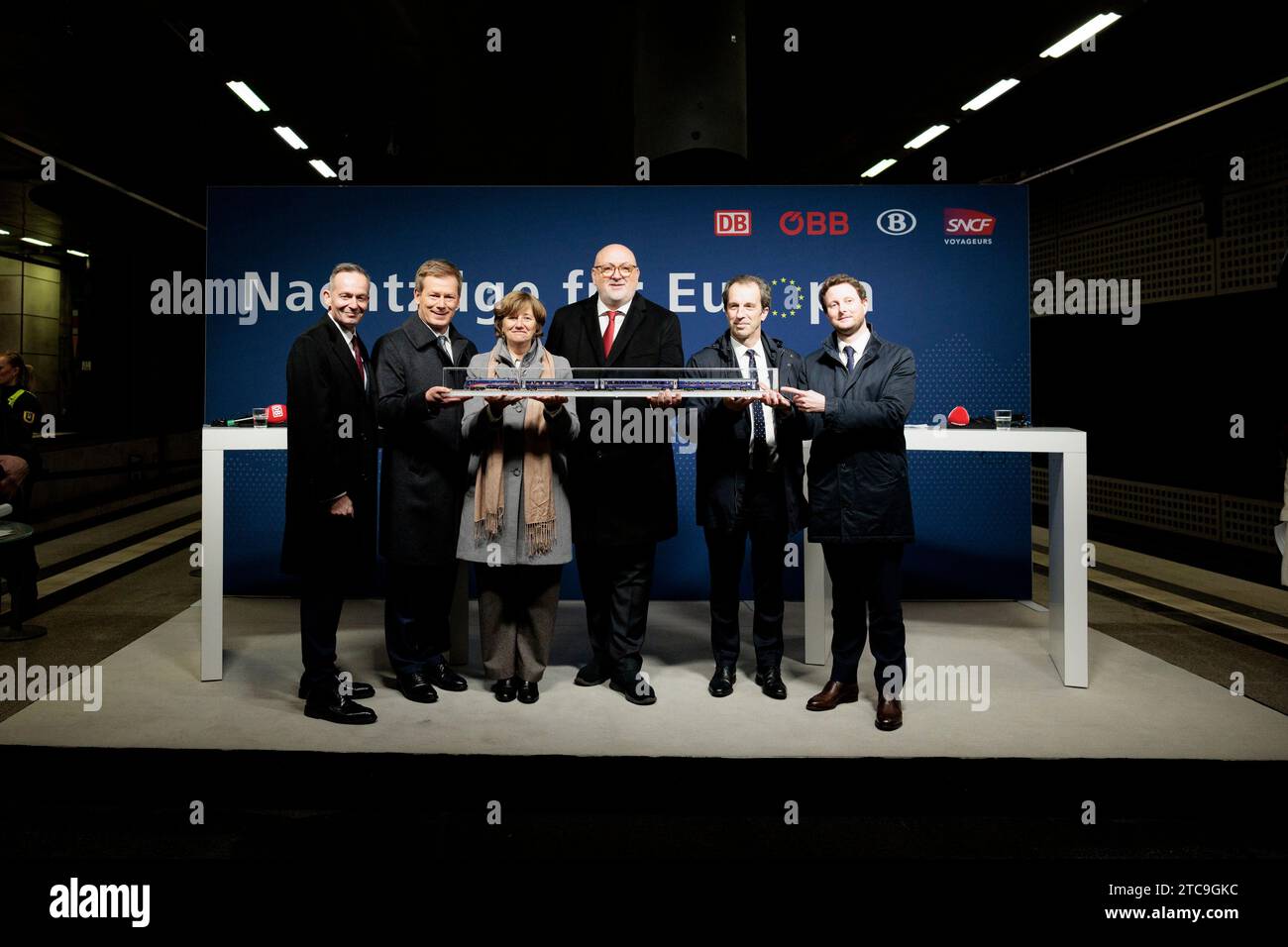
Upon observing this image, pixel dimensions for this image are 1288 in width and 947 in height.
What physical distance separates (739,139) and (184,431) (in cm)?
1094

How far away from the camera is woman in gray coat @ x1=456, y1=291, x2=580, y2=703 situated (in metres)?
3.36

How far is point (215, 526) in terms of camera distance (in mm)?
3861

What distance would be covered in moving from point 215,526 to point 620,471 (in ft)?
5.58

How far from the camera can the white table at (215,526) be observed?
3.85 metres

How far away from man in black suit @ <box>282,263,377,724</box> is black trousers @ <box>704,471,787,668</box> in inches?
50.7

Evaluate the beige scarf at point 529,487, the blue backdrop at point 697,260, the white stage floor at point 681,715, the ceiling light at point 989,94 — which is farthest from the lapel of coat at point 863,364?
the ceiling light at point 989,94

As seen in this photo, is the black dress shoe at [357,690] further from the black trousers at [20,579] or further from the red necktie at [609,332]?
the black trousers at [20,579]

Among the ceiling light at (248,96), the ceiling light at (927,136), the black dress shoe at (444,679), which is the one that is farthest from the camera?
the ceiling light at (927,136)

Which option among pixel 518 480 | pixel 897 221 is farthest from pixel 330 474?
pixel 897 221

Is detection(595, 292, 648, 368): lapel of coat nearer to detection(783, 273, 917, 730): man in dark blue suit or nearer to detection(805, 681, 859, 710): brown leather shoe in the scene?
detection(783, 273, 917, 730): man in dark blue suit

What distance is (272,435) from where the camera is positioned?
399 cm

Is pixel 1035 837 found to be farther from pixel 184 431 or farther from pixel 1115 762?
pixel 184 431

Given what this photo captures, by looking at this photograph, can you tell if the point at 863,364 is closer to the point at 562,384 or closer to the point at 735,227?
the point at 562,384
